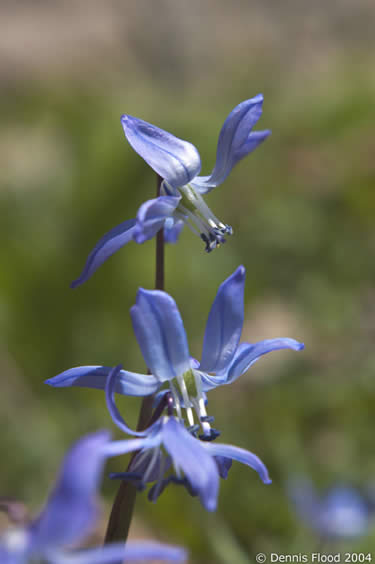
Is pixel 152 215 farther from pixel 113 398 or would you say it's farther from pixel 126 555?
pixel 126 555

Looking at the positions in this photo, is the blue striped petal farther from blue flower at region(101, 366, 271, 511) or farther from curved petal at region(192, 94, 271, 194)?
curved petal at region(192, 94, 271, 194)

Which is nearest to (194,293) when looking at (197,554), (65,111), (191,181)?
(197,554)

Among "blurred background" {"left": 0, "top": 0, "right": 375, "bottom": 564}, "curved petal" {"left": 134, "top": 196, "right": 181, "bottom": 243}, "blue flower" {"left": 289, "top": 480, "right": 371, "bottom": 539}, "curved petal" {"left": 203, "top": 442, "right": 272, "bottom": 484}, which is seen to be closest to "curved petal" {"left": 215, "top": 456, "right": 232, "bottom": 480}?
"curved petal" {"left": 203, "top": 442, "right": 272, "bottom": 484}

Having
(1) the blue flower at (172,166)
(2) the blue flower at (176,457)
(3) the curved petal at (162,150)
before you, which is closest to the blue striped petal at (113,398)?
(2) the blue flower at (176,457)

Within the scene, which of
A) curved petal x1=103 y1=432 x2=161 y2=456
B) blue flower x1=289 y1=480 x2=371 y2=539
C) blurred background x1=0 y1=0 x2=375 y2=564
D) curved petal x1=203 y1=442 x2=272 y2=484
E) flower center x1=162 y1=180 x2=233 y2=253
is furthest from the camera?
blurred background x1=0 y1=0 x2=375 y2=564

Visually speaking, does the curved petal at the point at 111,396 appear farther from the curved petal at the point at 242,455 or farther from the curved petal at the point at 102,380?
the curved petal at the point at 242,455

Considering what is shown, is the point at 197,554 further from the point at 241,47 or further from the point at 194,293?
the point at 241,47

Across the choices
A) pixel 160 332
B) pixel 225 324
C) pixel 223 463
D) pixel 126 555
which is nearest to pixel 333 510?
pixel 223 463
